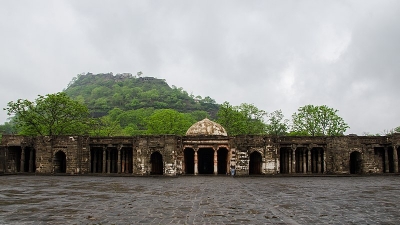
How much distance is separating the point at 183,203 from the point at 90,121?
3620cm

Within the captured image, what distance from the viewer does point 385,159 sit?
120ft

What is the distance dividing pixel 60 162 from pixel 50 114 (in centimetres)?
898

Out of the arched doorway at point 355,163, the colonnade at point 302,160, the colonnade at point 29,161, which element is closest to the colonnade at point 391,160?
the arched doorway at point 355,163

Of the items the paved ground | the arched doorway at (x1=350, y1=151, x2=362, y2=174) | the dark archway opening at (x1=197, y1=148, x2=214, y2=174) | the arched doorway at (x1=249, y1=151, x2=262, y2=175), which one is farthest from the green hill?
the paved ground

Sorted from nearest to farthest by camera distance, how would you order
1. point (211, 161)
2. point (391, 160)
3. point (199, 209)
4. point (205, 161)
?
point (199, 209), point (391, 160), point (211, 161), point (205, 161)

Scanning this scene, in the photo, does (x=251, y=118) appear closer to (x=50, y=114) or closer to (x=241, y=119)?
(x=241, y=119)

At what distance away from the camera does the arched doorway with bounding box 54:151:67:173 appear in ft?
120

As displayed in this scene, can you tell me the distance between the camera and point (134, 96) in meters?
Result: 140

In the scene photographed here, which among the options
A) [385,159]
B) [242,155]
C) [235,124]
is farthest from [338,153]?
[235,124]

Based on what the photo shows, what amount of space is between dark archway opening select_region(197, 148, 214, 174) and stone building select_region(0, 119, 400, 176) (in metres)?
2.96

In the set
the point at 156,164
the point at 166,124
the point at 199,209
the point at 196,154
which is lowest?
the point at 199,209

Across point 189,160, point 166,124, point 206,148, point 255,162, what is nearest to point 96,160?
point 189,160

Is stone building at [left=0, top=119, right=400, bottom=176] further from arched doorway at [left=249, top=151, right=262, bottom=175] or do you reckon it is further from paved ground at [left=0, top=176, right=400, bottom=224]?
paved ground at [left=0, top=176, right=400, bottom=224]

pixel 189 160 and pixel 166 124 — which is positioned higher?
pixel 166 124
